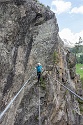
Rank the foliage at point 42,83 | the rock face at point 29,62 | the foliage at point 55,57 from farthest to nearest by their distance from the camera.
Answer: the foliage at point 55,57 → the foliage at point 42,83 → the rock face at point 29,62

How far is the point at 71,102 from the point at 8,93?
1222 cm

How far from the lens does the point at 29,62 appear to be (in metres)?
21.8

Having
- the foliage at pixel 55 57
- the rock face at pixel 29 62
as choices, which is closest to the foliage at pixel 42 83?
the rock face at pixel 29 62

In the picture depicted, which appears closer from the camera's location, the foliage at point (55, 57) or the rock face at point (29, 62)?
the rock face at point (29, 62)

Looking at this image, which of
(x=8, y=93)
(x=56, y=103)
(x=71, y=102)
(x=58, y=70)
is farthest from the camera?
(x=71, y=102)

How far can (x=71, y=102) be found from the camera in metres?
29.1

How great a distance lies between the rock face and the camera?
18875 mm

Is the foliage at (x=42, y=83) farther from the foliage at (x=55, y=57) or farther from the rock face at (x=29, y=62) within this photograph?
the foliage at (x=55, y=57)

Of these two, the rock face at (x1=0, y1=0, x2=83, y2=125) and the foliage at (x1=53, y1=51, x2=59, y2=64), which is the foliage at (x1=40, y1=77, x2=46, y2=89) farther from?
the foliage at (x1=53, y1=51, x2=59, y2=64)

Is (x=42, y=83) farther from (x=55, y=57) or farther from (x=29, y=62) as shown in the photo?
(x=55, y=57)

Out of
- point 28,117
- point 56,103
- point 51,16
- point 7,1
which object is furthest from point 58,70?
point 7,1

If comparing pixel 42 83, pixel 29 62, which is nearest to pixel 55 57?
A: pixel 29 62

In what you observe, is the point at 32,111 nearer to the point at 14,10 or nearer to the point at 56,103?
the point at 56,103

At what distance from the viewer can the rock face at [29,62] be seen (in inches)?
743
